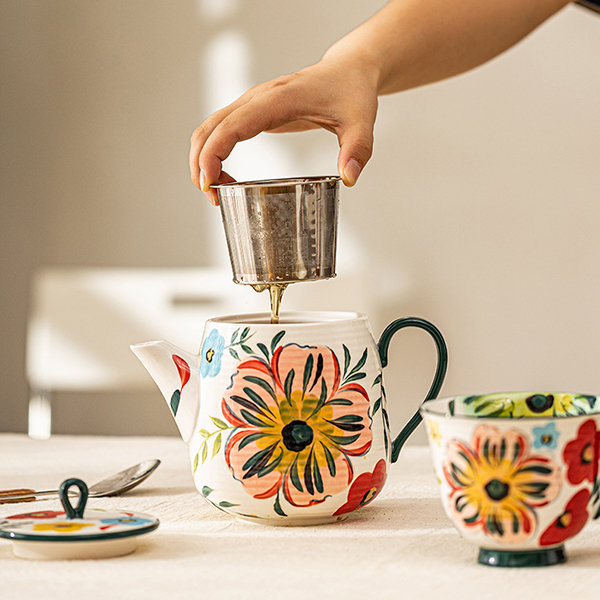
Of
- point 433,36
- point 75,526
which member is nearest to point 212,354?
point 75,526

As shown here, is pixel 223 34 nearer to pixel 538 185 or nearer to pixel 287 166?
pixel 287 166

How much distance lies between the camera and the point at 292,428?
0.55 metres

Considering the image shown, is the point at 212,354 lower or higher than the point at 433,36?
lower

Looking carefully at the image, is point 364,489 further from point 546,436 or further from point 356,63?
point 356,63

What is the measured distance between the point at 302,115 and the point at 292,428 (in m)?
0.26

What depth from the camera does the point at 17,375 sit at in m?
2.05

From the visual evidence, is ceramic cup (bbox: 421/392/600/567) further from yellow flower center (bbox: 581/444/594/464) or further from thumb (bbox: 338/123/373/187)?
thumb (bbox: 338/123/373/187)

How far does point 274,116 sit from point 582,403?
1.03 ft

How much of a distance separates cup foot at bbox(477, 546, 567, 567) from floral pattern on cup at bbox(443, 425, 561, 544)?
16 mm

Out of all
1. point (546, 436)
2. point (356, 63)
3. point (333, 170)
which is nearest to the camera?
point (546, 436)

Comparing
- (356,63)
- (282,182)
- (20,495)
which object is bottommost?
(20,495)

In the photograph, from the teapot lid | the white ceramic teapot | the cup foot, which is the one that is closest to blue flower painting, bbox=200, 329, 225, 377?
the white ceramic teapot

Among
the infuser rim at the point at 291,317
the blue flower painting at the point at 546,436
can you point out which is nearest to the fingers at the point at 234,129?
the infuser rim at the point at 291,317

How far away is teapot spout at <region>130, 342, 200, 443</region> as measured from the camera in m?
0.59
